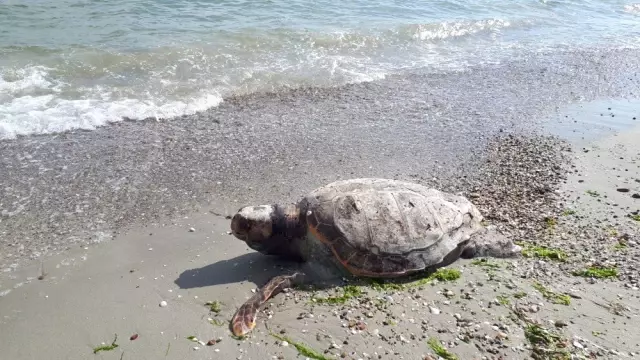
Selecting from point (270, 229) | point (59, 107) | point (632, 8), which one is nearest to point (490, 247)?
point (270, 229)

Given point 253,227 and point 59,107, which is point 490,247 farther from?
point 59,107

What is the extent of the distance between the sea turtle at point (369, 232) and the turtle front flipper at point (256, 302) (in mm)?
13

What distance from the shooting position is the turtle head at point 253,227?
5.06 metres

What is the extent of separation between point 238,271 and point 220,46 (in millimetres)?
7943

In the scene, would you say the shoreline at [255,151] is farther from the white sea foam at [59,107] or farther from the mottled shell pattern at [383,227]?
the mottled shell pattern at [383,227]

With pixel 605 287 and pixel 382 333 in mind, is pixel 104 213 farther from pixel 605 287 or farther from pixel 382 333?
pixel 605 287

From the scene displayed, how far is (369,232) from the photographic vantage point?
16.1ft

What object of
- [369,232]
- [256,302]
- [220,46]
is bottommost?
[256,302]

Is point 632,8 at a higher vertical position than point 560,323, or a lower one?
higher

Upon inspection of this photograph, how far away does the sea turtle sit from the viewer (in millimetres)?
4871

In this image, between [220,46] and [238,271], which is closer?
[238,271]

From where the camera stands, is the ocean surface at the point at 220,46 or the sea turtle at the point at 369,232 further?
the ocean surface at the point at 220,46

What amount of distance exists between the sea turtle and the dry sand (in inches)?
7.4

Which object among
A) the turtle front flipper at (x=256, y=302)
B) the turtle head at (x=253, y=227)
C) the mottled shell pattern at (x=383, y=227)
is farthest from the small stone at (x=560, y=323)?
the turtle head at (x=253, y=227)
